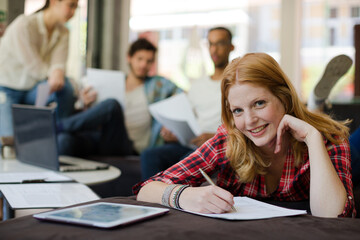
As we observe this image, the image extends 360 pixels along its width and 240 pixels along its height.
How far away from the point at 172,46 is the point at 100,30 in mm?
622

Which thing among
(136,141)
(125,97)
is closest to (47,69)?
(125,97)

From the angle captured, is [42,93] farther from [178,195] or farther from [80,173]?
[178,195]

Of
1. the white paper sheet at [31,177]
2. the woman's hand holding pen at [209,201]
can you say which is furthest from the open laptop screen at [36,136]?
the woman's hand holding pen at [209,201]

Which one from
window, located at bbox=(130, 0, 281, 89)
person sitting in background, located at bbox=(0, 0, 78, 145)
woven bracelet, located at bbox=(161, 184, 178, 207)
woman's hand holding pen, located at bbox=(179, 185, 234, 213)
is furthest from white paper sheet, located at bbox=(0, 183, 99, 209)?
window, located at bbox=(130, 0, 281, 89)

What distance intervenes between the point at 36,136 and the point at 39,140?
0.11 ft

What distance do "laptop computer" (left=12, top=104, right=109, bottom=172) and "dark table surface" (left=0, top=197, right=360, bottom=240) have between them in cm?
117

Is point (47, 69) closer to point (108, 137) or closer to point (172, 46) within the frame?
point (108, 137)

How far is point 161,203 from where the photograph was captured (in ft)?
3.90

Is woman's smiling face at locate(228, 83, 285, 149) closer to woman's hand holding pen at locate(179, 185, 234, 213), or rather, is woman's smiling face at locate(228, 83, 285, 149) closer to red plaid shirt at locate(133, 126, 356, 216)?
red plaid shirt at locate(133, 126, 356, 216)

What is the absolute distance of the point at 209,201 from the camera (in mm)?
1049

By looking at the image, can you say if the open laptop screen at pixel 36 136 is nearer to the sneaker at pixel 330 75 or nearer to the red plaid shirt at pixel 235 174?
the red plaid shirt at pixel 235 174

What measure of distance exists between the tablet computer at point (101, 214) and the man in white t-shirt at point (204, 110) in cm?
167

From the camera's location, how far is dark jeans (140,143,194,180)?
2.72 metres

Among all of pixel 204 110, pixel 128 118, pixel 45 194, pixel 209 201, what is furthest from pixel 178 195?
pixel 128 118
